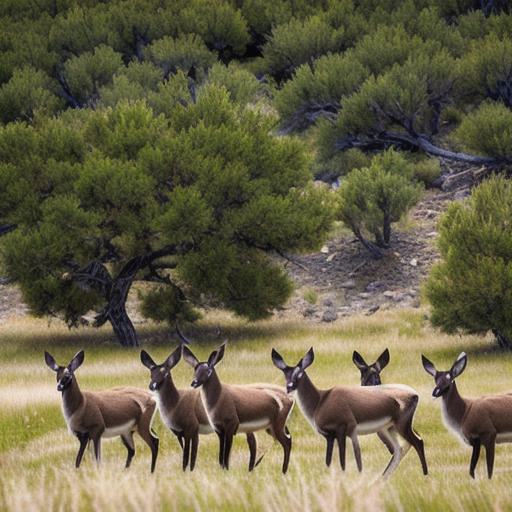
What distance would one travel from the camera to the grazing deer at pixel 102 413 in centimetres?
1056

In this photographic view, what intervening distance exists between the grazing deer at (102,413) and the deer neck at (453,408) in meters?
2.47

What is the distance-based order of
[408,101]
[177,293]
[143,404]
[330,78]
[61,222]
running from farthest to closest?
[330,78], [408,101], [177,293], [61,222], [143,404]

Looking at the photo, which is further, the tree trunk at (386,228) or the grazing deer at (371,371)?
the tree trunk at (386,228)

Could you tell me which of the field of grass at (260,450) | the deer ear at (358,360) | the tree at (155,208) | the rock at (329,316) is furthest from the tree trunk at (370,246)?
the deer ear at (358,360)

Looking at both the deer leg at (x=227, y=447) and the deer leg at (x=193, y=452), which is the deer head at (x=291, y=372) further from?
the deer leg at (x=193, y=452)

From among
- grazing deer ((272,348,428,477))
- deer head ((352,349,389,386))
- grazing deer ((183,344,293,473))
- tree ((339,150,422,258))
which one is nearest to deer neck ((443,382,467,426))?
grazing deer ((272,348,428,477))

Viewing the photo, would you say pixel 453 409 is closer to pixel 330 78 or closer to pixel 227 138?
pixel 227 138

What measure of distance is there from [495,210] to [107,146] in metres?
11.6

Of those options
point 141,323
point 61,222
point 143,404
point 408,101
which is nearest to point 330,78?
point 408,101

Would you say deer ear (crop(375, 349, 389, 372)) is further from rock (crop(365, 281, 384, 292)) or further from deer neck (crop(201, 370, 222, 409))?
rock (crop(365, 281, 384, 292))

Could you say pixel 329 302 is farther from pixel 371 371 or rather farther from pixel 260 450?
pixel 371 371

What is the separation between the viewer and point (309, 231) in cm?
3547

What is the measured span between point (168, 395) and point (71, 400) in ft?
2.84

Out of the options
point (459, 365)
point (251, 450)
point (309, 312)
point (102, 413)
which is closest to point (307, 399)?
point (251, 450)
